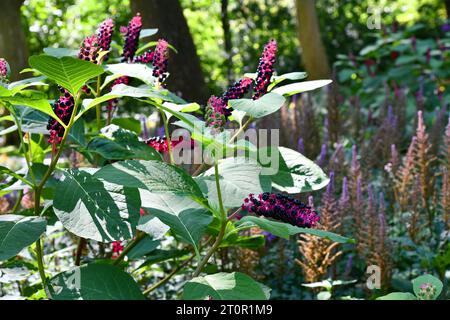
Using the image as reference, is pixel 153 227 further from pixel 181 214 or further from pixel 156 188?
pixel 156 188

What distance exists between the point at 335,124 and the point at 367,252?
7.66 feet

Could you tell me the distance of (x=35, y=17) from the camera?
1420cm

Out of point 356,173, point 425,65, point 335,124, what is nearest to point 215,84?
point 425,65

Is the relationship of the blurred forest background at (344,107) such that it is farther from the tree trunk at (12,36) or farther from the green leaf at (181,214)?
the green leaf at (181,214)

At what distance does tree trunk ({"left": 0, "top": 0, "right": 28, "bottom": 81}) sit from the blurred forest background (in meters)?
0.02

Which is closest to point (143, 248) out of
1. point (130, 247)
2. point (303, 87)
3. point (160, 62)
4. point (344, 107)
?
point (130, 247)

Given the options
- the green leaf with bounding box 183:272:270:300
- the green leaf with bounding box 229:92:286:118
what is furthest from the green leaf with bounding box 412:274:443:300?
the green leaf with bounding box 229:92:286:118

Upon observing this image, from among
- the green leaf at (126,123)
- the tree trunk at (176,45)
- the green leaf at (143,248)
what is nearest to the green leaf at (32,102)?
the green leaf at (143,248)

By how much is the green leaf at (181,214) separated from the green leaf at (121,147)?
173 mm

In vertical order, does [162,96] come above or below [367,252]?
above

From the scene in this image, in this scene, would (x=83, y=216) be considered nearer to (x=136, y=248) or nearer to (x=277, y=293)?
(x=136, y=248)

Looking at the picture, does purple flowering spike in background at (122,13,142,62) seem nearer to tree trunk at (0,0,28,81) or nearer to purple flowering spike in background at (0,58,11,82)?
purple flowering spike in background at (0,58,11,82)

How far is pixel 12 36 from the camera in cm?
1084

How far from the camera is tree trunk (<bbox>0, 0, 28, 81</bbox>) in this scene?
10719 millimetres
